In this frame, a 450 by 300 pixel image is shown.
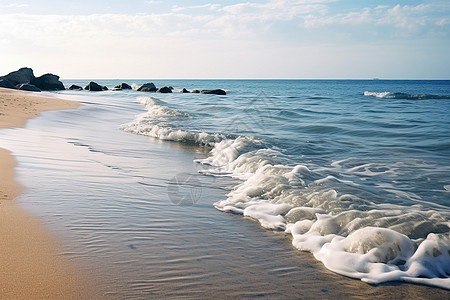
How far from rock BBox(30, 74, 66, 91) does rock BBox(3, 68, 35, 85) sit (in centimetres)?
111

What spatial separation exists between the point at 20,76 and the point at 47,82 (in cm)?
366

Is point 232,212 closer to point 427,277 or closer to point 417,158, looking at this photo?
point 427,277

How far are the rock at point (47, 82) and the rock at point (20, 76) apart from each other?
1106 mm

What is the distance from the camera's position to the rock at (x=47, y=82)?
4644 centimetres

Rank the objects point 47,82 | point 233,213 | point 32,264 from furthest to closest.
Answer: point 47,82, point 233,213, point 32,264

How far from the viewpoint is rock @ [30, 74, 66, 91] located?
1828 inches

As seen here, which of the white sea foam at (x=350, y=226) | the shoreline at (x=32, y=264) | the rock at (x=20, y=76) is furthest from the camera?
the rock at (x=20, y=76)

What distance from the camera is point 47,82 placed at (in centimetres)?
4725

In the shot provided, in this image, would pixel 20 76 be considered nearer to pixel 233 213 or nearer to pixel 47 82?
pixel 47 82

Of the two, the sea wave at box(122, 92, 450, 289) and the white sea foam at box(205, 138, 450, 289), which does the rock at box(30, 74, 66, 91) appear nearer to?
the sea wave at box(122, 92, 450, 289)

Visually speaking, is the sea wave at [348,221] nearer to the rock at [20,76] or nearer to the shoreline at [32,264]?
the shoreline at [32,264]

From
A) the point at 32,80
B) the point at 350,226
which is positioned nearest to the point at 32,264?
the point at 350,226

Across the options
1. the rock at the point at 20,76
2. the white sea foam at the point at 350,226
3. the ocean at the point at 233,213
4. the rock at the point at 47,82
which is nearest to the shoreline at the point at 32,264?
the ocean at the point at 233,213

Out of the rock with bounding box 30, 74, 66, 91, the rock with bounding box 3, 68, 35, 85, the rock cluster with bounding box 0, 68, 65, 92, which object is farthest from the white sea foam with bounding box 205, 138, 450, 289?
the rock with bounding box 30, 74, 66, 91
